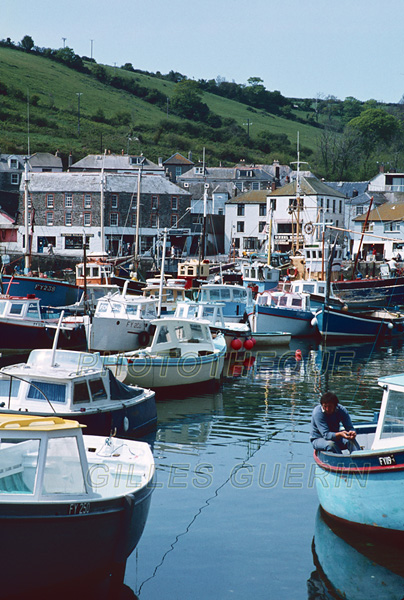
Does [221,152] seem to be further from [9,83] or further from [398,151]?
[9,83]

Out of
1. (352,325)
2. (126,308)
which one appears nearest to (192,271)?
(352,325)

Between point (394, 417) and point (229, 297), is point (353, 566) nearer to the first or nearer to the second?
point (394, 417)

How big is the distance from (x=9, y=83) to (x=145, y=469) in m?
153

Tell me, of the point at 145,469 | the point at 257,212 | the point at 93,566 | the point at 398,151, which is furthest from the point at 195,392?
the point at 398,151

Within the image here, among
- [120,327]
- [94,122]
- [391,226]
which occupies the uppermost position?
[94,122]

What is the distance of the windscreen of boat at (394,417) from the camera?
1359 centimetres

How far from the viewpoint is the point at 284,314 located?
4222 centimetres

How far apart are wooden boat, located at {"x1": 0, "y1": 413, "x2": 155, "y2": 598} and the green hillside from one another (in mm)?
105713

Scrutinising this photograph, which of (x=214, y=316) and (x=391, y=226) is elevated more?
(x=391, y=226)

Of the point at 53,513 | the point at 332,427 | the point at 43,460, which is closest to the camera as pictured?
the point at 53,513

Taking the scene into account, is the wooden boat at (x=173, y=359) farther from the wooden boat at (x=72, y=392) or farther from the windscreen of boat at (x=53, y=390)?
the windscreen of boat at (x=53, y=390)

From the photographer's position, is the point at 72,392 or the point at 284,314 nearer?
the point at 72,392

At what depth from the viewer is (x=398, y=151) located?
14788 centimetres

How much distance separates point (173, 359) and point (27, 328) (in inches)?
465
